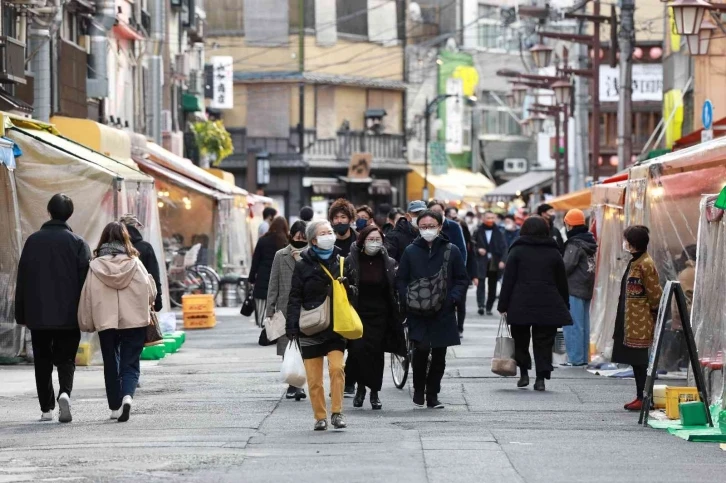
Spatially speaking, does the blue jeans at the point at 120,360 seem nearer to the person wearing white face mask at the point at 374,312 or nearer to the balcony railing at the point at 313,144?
the person wearing white face mask at the point at 374,312

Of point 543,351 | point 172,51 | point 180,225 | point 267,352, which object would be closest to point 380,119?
point 172,51

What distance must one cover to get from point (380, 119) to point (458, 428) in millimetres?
61448

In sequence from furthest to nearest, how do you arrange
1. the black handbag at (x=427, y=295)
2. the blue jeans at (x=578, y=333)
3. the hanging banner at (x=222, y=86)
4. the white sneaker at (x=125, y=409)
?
the hanging banner at (x=222, y=86) → the blue jeans at (x=578, y=333) → the black handbag at (x=427, y=295) → the white sneaker at (x=125, y=409)

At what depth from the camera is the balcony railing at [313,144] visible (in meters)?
71.4

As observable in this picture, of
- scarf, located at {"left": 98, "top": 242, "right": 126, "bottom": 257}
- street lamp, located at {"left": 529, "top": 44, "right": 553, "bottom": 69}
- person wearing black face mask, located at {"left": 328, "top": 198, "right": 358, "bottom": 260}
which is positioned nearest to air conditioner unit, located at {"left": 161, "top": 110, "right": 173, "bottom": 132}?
street lamp, located at {"left": 529, "top": 44, "right": 553, "bottom": 69}

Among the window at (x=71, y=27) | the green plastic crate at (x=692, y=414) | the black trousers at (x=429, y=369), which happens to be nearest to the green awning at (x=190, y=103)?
the window at (x=71, y=27)

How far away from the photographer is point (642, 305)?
578 inches

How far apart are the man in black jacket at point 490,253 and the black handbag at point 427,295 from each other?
582 inches

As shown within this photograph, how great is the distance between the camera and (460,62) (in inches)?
3209

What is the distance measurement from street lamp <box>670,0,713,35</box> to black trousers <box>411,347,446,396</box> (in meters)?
12.7

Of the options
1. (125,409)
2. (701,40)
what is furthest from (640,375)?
(701,40)

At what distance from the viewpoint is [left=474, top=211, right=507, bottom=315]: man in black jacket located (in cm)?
2964

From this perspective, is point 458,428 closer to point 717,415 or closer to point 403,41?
point 717,415

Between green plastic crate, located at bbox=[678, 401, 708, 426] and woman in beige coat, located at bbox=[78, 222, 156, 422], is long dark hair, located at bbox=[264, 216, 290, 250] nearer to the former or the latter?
woman in beige coat, located at bbox=[78, 222, 156, 422]
